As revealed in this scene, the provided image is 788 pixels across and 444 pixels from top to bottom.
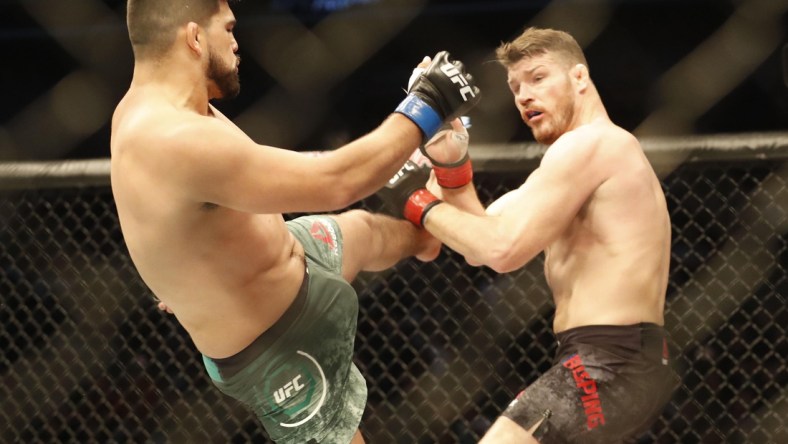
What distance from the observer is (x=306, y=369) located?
174 cm

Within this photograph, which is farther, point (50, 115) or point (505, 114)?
point (50, 115)

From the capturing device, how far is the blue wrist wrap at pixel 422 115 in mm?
1644

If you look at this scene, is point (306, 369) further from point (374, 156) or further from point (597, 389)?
point (597, 389)

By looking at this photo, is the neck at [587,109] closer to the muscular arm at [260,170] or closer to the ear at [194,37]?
the muscular arm at [260,170]

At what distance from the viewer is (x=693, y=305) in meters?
2.48

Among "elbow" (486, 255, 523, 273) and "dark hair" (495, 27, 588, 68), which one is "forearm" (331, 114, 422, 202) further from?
"dark hair" (495, 27, 588, 68)

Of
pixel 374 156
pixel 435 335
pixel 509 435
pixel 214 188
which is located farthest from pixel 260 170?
pixel 435 335

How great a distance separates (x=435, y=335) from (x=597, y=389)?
1422 mm

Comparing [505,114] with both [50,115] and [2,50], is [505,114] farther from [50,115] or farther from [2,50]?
[2,50]

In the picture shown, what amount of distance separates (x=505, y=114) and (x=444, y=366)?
4.12 ft

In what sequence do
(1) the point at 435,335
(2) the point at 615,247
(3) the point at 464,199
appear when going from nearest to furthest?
(2) the point at 615,247 < (3) the point at 464,199 < (1) the point at 435,335

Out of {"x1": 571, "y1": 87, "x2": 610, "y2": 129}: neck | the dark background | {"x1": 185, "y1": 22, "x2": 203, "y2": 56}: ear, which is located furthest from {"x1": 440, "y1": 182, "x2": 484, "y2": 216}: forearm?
the dark background

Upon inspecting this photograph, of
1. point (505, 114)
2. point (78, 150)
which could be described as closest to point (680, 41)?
point (505, 114)

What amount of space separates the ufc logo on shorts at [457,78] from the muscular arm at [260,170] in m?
0.21
